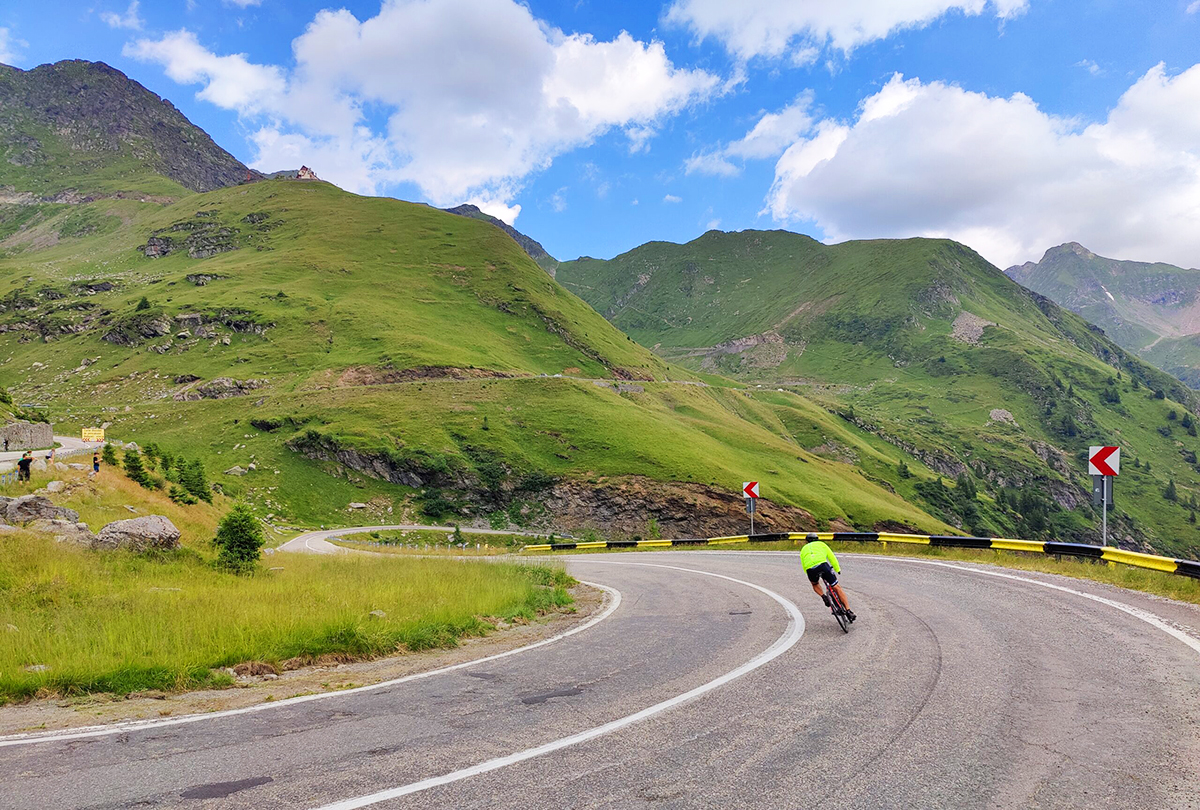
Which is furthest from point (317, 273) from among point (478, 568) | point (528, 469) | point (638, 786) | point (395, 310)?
point (638, 786)

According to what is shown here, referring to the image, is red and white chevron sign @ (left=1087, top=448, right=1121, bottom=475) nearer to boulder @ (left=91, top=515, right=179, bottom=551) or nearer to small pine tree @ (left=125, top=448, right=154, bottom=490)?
boulder @ (left=91, top=515, right=179, bottom=551)

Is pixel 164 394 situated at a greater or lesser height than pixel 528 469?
greater

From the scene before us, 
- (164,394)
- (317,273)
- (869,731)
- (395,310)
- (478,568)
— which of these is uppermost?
(317,273)

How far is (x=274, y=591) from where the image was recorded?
12156 millimetres

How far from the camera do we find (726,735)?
5719 millimetres

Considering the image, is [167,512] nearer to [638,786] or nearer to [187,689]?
[187,689]

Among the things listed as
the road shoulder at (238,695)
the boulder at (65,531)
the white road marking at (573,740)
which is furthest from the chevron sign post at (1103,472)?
the boulder at (65,531)

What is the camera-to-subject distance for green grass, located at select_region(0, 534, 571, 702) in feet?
25.8

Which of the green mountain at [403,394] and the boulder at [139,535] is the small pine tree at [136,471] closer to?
the boulder at [139,535]

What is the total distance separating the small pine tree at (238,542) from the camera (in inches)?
567

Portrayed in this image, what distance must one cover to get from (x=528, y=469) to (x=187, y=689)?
67320 mm

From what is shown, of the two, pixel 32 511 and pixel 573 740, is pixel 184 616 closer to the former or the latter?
pixel 573 740

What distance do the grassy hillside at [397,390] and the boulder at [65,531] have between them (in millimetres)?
50677

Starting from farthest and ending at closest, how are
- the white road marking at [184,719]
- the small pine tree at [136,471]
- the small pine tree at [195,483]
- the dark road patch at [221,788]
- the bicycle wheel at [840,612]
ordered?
the small pine tree at [195,483] → the small pine tree at [136,471] → the bicycle wheel at [840,612] → the white road marking at [184,719] → the dark road patch at [221,788]
